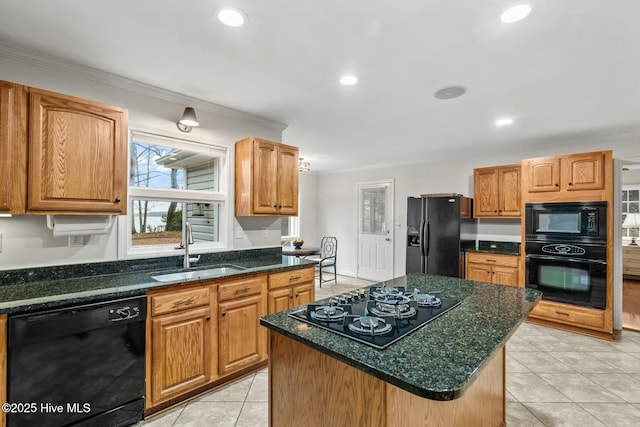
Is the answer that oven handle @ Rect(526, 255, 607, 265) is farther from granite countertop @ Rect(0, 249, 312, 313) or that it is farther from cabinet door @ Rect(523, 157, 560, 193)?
granite countertop @ Rect(0, 249, 312, 313)

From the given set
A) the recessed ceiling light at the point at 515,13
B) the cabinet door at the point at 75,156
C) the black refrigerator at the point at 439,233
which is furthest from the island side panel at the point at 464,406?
the black refrigerator at the point at 439,233

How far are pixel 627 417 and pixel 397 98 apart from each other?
9.67 ft

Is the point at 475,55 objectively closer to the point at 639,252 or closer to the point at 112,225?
→ the point at 112,225

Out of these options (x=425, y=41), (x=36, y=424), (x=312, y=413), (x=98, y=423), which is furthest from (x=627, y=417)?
(x=36, y=424)

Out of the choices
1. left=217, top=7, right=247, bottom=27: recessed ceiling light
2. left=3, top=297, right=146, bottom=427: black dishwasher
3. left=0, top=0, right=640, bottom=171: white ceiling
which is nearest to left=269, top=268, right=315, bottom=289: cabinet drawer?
left=3, top=297, right=146, bottom=427: black dishwasher

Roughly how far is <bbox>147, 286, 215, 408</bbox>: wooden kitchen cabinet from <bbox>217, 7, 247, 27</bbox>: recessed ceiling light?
1772 mm

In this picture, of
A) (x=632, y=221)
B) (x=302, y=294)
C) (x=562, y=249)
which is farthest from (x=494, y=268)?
(x=632, y=221)

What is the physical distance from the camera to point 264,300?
2.71 m

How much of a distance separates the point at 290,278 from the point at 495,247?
11.5 feet

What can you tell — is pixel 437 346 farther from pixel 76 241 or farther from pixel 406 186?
pixel 406 186

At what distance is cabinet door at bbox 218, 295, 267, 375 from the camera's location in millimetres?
2442

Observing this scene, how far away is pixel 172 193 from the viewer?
2.82m

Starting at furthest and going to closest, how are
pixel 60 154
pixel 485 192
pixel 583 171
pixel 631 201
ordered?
1. pixel 631 201
2. pixel 485 192
3. pixel 583 171
4. pixel 60 154

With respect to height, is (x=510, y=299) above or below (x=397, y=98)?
below
